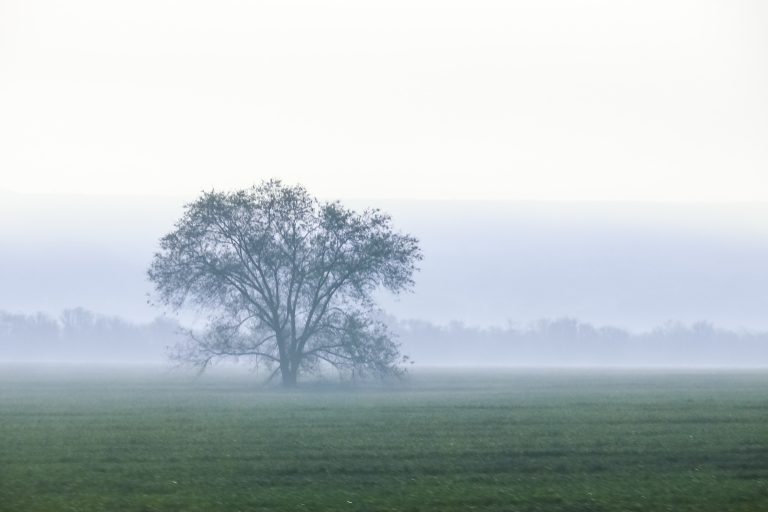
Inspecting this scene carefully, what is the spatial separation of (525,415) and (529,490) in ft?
66.9

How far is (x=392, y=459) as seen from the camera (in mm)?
30891

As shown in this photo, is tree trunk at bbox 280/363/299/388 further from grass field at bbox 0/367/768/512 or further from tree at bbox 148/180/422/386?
grass field at bbox 0/367/768/512

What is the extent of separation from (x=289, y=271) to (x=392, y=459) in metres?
54.6

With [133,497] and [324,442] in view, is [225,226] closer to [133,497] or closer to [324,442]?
[324,442]

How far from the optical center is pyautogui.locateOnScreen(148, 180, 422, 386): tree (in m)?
82.4

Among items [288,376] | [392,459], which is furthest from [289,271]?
[392,459]

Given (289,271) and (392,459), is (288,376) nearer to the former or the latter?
(289,271)

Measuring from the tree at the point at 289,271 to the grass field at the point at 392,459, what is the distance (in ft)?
102

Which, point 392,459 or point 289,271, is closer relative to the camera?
point 392,459

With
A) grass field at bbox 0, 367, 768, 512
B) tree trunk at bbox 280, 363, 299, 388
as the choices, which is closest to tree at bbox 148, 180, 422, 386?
tree trunk at bbox 280, 363, 299, 388

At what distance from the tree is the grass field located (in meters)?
31.2

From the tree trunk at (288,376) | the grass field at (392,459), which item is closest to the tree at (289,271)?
the tree trunk at (288,376)

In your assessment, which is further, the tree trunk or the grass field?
the tree trunk

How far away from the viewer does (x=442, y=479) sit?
27.6 m
